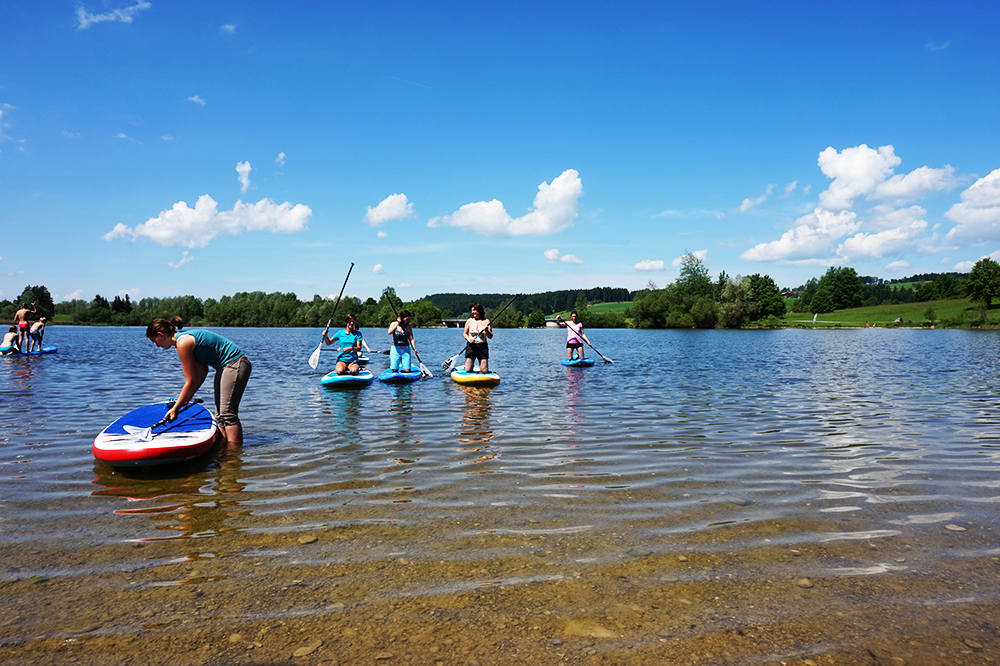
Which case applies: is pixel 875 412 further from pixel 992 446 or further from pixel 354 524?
pixel 354 524

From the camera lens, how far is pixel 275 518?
5.32m

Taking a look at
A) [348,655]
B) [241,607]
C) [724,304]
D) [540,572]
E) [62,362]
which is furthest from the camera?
[724,304]

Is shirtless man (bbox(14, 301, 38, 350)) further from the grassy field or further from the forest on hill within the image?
the grassy field

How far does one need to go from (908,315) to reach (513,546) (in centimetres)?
11494

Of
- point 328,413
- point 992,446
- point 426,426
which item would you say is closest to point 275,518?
point 426,426

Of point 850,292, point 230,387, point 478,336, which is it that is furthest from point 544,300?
point 230,387

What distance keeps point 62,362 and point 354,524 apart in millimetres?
25749

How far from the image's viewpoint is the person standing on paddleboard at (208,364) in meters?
7.13

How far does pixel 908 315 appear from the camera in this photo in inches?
3797

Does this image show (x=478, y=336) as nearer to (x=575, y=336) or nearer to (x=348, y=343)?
(x=348, y=343)

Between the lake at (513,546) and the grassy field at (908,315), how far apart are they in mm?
93984

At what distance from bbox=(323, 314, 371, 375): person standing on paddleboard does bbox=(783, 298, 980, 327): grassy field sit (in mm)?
94268

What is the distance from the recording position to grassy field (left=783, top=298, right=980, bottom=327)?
8356 cm

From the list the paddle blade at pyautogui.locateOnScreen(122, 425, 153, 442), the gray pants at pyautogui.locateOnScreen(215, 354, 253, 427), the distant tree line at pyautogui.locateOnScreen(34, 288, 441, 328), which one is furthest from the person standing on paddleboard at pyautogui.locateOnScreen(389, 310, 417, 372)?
the distant tree line at pyautogui.locateOnScreen(34, 288, 441, 328)
